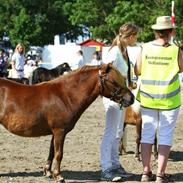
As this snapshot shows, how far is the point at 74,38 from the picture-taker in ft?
243

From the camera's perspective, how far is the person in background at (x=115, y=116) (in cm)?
774

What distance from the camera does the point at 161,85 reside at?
7.29 metres

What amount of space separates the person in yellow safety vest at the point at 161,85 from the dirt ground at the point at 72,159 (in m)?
0.77

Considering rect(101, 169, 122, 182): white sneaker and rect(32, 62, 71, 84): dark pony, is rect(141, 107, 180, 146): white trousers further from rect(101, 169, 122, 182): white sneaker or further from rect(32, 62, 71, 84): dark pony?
rect(32, 62, 71, 84): dark pony

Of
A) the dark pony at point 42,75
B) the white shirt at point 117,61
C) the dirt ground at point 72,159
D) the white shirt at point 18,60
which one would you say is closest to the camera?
the white shirt at point 117,61

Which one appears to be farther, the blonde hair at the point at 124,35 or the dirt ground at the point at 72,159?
the dirt ground at the point at 72,159

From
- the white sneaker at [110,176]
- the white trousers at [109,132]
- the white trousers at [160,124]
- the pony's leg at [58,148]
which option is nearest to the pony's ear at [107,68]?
the white trousers at [109,132]

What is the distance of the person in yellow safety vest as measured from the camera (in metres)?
7.27

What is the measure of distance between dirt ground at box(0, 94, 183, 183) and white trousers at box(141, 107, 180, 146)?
2.39 feet


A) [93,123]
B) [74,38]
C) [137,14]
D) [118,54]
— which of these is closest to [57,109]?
[118,54]

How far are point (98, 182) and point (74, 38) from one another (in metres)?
66.8

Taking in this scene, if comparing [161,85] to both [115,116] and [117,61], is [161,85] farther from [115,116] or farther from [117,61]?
[115,116]

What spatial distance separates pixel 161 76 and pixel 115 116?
1.01 metres

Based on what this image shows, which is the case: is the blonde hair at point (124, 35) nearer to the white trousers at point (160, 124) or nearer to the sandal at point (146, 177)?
the white trousers at point (160, 124)
